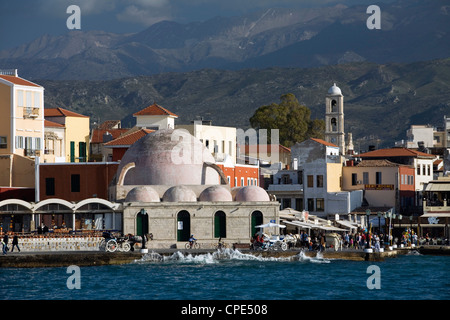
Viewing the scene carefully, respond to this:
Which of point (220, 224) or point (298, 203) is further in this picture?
point (298, 203)

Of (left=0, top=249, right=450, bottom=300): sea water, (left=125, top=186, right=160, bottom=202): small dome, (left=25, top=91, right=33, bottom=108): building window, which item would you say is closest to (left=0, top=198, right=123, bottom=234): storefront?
(left=125, top=186, right=160, bottom=202): small dome

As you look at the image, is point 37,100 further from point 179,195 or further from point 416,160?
point 416,160

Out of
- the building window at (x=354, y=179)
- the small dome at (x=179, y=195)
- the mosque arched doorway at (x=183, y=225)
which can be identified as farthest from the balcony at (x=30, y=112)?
the building window at (x=354, y=179)

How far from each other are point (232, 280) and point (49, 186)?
2426 centimetres

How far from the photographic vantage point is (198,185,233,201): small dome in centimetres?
6638

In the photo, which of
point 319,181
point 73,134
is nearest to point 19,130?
point 73,134

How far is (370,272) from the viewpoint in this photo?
55.8 metres

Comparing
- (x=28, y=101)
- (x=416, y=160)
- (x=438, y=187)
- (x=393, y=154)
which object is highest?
(x=28, y=101)

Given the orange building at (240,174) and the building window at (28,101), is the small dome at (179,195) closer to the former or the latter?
the orange building at (240,174)

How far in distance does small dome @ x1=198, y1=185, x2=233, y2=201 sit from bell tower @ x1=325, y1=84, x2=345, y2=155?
1696 inches

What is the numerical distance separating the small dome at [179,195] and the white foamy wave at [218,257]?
6480 millimetres

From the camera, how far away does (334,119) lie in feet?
361
